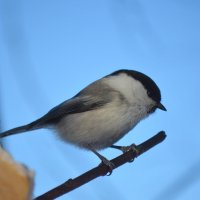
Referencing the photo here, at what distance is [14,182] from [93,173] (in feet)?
1.35

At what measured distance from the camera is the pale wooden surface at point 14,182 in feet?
1.11

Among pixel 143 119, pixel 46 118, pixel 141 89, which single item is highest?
pixel 46 118

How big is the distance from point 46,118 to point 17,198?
1576 mm

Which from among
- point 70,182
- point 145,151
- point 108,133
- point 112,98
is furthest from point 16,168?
point 112,98

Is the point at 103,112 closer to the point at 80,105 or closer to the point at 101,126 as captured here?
the point at 101,126

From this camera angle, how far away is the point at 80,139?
5.85ft

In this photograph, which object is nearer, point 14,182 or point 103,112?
point 14,182

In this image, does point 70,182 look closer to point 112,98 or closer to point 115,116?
point 115,116

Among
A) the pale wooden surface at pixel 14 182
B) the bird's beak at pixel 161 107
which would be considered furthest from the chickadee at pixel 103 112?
the pale wooden surface at pixel 14 182

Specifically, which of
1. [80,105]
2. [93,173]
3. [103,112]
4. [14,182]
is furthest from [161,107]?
[14,182]

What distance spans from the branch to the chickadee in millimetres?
797

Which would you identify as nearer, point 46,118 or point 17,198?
point 17,198

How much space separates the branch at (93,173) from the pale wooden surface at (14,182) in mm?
247

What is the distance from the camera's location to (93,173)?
29.1 inches
